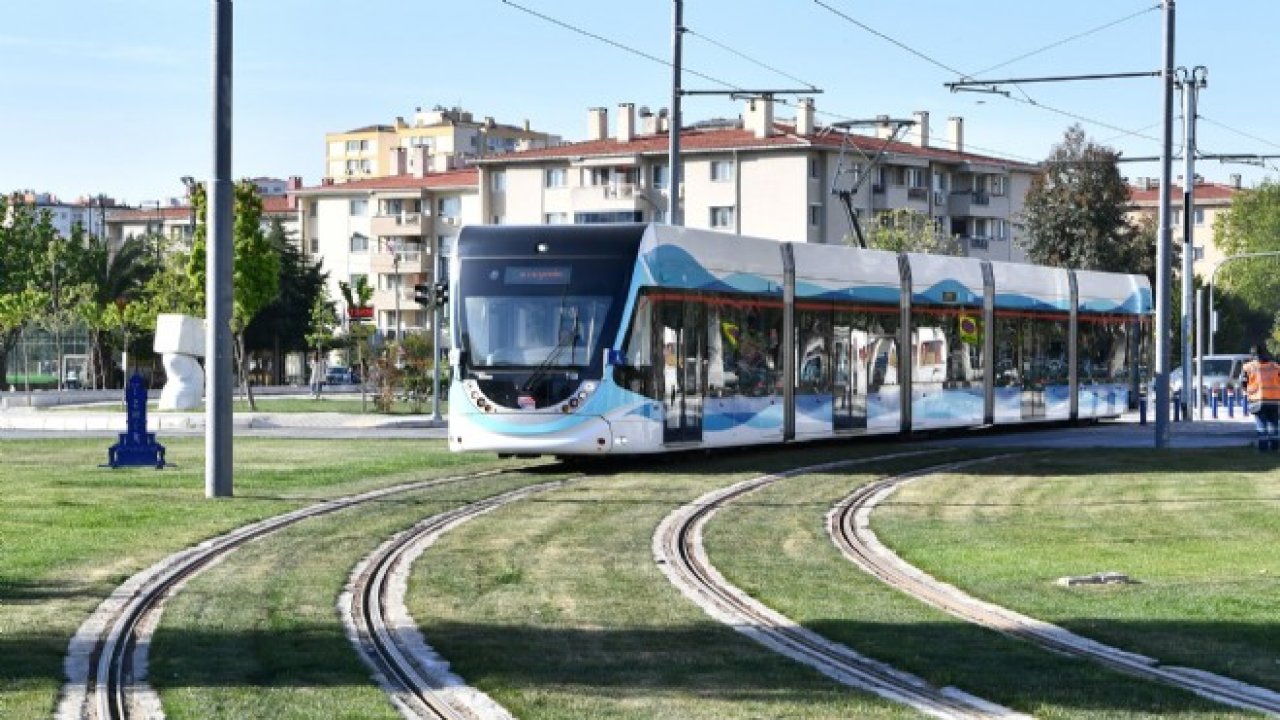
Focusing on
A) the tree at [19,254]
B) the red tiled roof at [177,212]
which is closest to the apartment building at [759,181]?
the tree at [19,254]

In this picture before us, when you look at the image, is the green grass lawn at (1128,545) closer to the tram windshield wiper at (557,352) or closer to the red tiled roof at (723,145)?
the tram windshield wiper at (557,352)

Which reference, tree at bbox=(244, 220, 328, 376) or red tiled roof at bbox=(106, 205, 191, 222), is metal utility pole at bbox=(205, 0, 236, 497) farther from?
red tiled roof at bbox=(106, 205, 191, 222)

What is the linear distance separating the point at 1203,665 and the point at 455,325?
16957mm

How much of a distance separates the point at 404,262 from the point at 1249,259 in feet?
147

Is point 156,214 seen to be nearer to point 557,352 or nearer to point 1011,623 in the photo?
point 557,352

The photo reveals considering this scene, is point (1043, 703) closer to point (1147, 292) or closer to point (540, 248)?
point (540, 248)

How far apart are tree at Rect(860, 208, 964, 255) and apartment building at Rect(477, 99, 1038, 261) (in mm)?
1331

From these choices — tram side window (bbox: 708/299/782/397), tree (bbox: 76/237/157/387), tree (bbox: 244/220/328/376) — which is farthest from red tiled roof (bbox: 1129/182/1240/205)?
tram side window (bbox: 708/299/782/397)

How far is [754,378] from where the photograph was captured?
3095 centimetres

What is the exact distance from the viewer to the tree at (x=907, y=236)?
78375 mm

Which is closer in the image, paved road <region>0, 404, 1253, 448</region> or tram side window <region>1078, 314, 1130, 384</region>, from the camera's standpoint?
paved road <region>0, 404, 1253, 448</region>

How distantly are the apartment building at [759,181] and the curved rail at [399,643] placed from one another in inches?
2891

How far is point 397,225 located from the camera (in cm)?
12044

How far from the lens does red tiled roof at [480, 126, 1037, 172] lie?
97.0m
